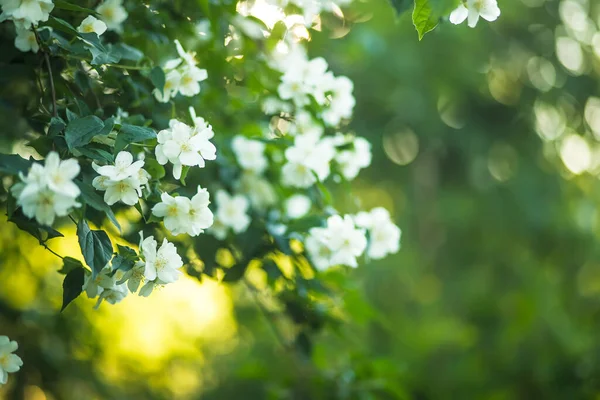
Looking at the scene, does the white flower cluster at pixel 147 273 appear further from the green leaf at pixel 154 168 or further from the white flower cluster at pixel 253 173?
the white flower cluster at pixel 253 173

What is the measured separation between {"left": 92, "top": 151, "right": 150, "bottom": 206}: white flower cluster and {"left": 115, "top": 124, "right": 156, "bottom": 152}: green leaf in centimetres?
2

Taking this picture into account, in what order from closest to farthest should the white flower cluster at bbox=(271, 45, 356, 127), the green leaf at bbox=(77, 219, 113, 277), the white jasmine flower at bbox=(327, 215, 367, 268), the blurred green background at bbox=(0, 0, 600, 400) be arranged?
the green leaf at bbox=(77, 219, 113, 277) → the white jasmine flower at bbox=(327, 215, 367, 268) → the white flower cluster at bbox=(271, 45, 356, 127) → the blurred green background at bbox=(0, 0, 600, 400)

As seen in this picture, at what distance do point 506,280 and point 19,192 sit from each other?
3692 mm

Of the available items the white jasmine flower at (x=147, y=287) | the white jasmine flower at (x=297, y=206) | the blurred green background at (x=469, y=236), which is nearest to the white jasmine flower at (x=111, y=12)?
the white jasmine flower at (x=147, y=287)

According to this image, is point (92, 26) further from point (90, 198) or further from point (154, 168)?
point (90, 198)

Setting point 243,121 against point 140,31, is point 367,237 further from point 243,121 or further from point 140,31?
point 140,31

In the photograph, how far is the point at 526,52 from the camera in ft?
12.3

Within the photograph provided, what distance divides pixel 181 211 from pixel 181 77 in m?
0.38

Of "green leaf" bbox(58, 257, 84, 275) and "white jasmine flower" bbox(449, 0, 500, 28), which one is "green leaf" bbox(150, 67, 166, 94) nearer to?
"green leaf" bbox(58, 257, 84, 275)

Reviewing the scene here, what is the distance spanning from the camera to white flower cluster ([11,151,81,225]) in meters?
0.82

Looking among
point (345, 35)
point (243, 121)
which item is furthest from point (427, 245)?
point (243, 121)

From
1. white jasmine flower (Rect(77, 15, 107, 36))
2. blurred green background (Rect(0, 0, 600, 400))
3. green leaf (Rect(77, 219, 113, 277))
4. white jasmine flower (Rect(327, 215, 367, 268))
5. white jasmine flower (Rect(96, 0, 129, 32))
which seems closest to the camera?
green leaf (Rect(77, 219, 113, 277))

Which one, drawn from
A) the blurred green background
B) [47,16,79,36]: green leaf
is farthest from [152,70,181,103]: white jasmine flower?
the blurred green background

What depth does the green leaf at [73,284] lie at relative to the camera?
1.01 metres
